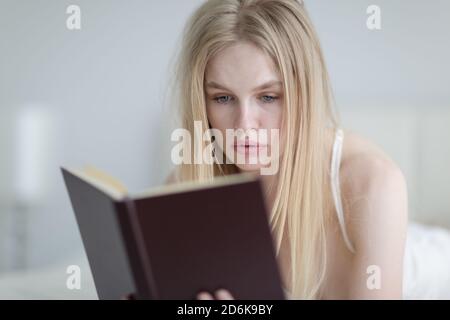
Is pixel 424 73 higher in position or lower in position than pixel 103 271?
higher

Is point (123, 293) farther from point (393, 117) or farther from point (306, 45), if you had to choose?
point (393, 117)

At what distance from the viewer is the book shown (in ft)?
2.13

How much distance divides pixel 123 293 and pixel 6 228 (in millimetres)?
1881

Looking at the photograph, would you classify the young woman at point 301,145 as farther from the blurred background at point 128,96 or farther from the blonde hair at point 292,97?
the blurred background at point 128,96

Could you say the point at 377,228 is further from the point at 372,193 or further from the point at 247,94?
the point at 247,94

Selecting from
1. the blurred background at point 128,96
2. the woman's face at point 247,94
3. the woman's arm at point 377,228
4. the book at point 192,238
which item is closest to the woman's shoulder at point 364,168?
the woman's arm at point 377,228

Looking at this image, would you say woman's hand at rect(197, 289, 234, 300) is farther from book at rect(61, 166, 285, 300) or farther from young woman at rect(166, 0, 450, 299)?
young woman at rect(166, 0, 450, 299)

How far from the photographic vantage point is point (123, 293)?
78 centimetres

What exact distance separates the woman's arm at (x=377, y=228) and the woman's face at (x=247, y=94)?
0.64 ft

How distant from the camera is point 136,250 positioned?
661mm

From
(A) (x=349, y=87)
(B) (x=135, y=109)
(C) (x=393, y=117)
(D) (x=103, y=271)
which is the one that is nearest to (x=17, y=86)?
(B) (x=135, y=109)

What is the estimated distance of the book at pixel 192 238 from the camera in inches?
25.5
